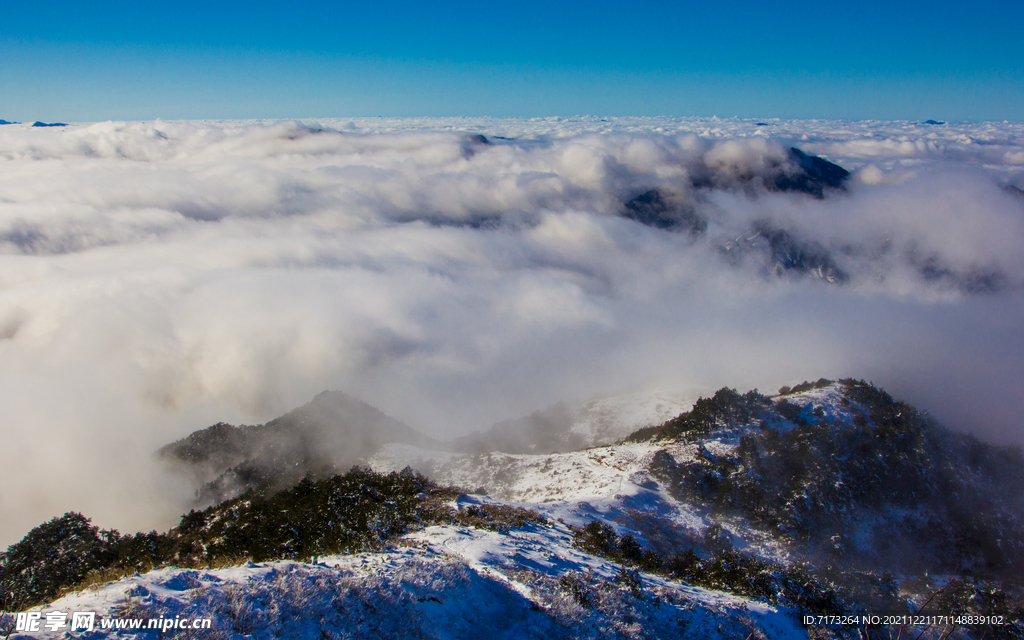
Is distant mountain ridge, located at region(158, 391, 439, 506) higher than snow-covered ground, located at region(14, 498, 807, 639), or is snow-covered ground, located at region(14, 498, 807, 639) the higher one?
snow-covered ground, located at region(14, 498, 807, 639)

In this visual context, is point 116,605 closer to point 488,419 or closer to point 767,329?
point 488,419

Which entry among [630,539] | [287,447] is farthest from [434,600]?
[287,447]

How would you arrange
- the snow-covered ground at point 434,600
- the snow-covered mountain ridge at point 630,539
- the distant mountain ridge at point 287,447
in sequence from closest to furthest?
the snow-covered ground at point 434,600, the snow-covered mountain ridge at point 630,539, the distant mountain ridge at point 287,447

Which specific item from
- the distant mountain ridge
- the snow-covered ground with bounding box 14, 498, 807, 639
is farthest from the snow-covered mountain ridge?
the distant mountain ridge

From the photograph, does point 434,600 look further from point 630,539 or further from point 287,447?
point 287,447

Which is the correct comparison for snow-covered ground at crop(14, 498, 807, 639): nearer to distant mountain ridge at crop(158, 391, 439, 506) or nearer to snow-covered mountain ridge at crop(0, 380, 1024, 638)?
snow-covered mountain ridge at crop(0, 380, 1024, 638)

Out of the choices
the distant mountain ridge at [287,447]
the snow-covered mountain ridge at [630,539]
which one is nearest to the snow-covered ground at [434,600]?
the snow-covered mountain ridge at [630,539]

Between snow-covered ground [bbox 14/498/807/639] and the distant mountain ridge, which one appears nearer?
snow-covered ground [bbox 14/498/807/639]

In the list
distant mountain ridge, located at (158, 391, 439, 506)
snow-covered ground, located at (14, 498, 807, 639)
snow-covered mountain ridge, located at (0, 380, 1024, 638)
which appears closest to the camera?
snow-covered ground, located at (14, 498, 807, 639)

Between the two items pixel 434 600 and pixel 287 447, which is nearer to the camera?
pixel 434 600

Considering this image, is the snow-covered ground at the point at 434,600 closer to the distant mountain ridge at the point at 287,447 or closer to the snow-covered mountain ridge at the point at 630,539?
the snow-covered mountain ridge at the point at 630,539

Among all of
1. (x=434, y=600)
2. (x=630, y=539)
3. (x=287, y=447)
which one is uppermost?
(x=434, y=600)
